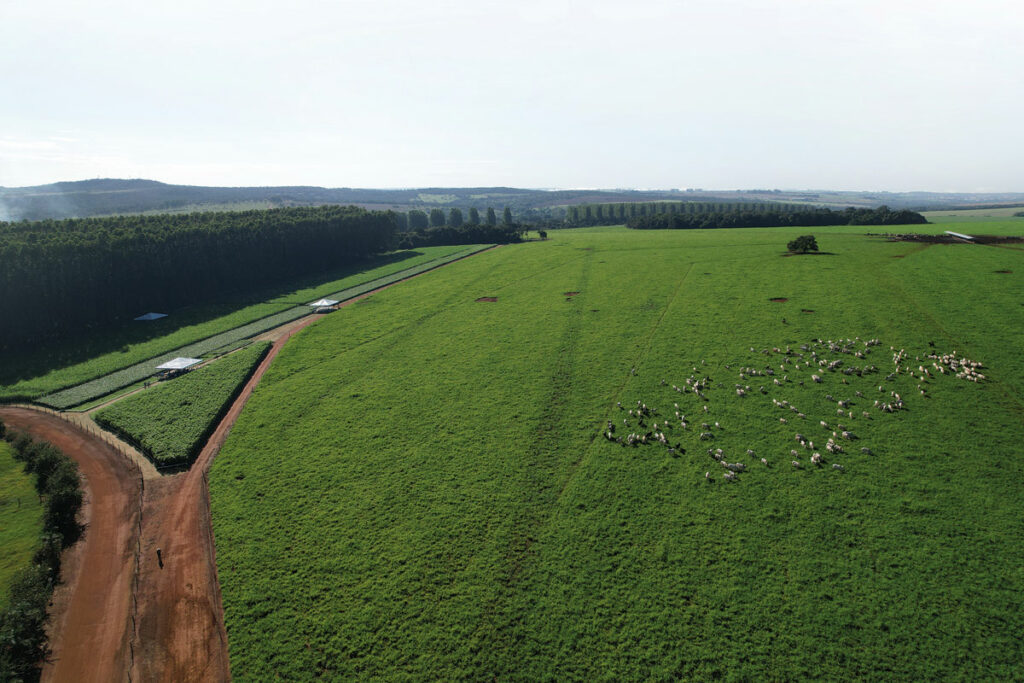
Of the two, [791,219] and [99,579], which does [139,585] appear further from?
[791,219]

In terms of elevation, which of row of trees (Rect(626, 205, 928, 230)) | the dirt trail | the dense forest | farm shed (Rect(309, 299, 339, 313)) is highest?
row of trees (Rect(626, 205, 928, 230))

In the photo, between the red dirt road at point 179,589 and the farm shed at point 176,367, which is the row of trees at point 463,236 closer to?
the farm shed at point 176,367

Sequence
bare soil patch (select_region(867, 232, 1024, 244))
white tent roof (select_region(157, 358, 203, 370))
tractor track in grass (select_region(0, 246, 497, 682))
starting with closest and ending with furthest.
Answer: tractor track in grass (select_region(0, 246, 497, 682)) → white tent roof (select_region(157, 358, 203, 370)) → bare soil patch (select_region(867, 232, 1024, 244))

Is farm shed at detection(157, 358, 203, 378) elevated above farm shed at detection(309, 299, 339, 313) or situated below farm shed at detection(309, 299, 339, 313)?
below

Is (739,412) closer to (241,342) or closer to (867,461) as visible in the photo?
(867,461)

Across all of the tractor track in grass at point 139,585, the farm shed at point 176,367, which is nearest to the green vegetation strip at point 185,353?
the farm shed at point 176,367

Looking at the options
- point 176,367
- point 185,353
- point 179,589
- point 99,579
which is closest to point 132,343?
point 185,353

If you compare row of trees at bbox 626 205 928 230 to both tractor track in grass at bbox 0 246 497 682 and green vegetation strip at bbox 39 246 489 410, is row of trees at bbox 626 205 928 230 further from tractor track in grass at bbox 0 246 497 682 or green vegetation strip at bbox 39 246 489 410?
tractor track in grass at bbox 0 246 497 682

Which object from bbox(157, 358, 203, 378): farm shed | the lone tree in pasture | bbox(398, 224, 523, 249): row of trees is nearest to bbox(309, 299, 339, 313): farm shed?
bbox(157, 358, 203, 378): farm shed
